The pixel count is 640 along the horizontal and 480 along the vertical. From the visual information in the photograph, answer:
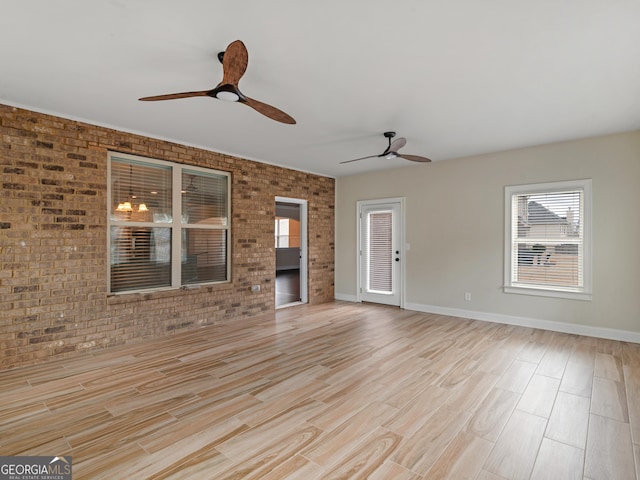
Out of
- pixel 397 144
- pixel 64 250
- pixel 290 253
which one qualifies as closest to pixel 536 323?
pixel 397 144

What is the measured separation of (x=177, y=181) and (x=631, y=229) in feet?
19.5

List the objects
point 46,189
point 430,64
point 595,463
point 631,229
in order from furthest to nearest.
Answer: point 631,229, point 46,189, point 430,64, point 595,463

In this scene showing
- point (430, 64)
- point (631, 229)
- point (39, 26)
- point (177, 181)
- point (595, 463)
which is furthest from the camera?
point (177, 181)

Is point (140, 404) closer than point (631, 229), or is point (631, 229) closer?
point (140, 404)

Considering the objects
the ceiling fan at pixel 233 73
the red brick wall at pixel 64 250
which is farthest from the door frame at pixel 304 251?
the ceiling fan at pixel 233 73

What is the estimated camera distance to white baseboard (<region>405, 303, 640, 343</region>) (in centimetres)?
420

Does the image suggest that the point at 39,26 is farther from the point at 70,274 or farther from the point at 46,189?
the point at 70,274

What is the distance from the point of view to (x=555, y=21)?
6.74ft

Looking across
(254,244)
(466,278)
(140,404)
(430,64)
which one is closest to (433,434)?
(140,404)

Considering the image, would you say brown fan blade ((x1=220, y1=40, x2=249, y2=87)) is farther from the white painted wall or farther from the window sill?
the window sill

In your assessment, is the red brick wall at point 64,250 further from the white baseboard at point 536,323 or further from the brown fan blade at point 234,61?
the white baseboard at point 536,323

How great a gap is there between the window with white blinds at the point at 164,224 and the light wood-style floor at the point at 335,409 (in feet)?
3.09

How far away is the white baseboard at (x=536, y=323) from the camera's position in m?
4.20

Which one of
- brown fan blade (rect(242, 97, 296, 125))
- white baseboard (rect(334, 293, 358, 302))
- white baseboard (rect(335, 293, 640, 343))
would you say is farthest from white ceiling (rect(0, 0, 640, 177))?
white baseboard (rect(334, 293, 358, 302))
